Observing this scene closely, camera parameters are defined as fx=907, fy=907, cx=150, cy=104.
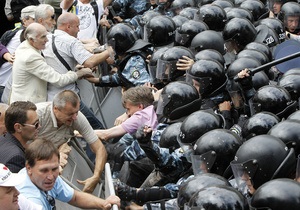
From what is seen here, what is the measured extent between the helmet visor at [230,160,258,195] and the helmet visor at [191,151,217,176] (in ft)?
1.19

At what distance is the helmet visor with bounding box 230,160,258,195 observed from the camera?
6.37 meters

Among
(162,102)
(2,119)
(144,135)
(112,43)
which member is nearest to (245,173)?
(144,135)

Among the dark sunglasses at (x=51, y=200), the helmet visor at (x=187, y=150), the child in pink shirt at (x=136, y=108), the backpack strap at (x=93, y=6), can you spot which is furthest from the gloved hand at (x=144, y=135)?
the backpack strap at (x=93, y=6)

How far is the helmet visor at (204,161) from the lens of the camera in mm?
6746

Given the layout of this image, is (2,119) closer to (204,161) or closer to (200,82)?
(204,161)

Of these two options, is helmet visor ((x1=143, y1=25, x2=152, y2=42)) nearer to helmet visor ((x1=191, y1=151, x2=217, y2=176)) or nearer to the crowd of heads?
the crowd of heads

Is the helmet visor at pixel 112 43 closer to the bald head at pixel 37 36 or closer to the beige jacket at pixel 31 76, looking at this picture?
the beige jacket at pixel 31 76

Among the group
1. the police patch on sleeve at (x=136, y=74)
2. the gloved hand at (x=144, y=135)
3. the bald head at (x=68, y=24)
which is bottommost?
the police patch on sleeve at (x=136, y=74)

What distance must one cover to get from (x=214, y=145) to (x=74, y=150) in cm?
177

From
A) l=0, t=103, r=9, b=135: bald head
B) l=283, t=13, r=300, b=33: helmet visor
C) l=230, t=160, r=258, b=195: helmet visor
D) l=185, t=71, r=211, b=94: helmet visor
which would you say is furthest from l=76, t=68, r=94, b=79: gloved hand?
l=230, t=160, r=258, b=195: helmet visor

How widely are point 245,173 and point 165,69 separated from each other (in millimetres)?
2704

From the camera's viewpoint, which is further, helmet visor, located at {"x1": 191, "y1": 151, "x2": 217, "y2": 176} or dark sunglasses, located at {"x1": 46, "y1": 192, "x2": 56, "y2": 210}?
helmet visor, located at {"x1": 191, "y1": 151, "x2": 217, "y2": 176}

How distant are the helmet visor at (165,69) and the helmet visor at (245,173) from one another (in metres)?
2.62

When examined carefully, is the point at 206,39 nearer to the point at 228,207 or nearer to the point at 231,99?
the point at 231,99
